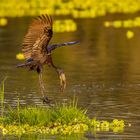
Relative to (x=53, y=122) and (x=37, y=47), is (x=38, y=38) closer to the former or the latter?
(x=37, y=47)

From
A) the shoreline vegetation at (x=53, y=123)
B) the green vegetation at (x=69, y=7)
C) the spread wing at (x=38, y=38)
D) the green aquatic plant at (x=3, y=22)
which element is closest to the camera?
the shoreline vegetation at (x=53, y=123)

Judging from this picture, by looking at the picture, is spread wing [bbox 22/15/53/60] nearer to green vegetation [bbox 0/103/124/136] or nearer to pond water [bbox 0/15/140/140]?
green vegetation [bbox 0/103/124/136]

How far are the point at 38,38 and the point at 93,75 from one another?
6.66 m

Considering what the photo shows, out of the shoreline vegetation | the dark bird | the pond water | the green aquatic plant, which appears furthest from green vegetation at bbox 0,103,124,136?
the green aquatic plant

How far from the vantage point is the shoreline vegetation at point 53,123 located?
13711 millimetres

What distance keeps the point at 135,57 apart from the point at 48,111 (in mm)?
10280

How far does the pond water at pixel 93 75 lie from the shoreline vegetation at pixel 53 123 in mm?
339

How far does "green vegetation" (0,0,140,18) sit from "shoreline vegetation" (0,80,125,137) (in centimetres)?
2399

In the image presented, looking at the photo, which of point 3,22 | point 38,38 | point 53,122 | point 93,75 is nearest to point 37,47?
point 38,38

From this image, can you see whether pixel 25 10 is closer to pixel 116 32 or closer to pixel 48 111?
pixel 116 32

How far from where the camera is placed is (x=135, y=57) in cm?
2425

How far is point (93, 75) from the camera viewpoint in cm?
2083

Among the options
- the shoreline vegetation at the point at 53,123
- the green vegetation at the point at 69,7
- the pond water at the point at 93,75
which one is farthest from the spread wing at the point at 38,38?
the green vegetation at the point at 69,7

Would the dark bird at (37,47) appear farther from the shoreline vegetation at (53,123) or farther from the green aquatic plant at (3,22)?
the green aquatic plant at (3,22)
